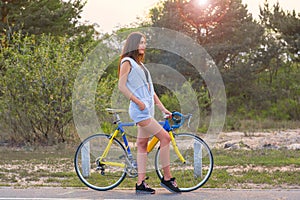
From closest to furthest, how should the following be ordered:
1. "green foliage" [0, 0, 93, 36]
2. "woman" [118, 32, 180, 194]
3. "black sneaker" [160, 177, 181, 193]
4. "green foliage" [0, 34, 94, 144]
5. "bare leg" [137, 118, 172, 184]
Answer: "woman" [118, 32, 180, 194]
"bare leg" [137, 118, 172, 184]
"black sneaker" [160, 177, 181, 193]
"green foliage" [0, 34, 94, 144]
"green foliage" [0, 0, 93, 36]

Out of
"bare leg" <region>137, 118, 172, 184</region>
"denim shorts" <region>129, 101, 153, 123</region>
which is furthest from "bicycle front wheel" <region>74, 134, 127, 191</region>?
"denim shorts" <region>129, 101, 153, 123</region>

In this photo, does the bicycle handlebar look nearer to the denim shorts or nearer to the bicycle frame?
the bicycle frame

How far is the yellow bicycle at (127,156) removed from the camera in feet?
23.7

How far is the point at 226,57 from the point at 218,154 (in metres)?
19.3

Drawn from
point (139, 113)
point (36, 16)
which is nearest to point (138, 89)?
point (139, 113)

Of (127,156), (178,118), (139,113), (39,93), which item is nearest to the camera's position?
(139,113)

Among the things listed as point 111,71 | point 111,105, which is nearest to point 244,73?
point 111,71

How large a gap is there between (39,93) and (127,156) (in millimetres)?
6896

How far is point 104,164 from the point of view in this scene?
7.50 metres

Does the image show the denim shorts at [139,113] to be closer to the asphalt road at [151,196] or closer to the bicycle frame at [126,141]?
the bicycle frame at [126,141]

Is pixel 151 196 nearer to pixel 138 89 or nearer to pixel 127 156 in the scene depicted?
pixel 127 156

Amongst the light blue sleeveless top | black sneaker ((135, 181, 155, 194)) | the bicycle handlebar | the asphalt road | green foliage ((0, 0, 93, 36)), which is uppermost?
green foliage ((0, 0, 93, 36))

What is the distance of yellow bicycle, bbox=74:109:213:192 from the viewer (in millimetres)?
7236

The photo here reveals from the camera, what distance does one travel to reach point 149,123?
6.80 metres
